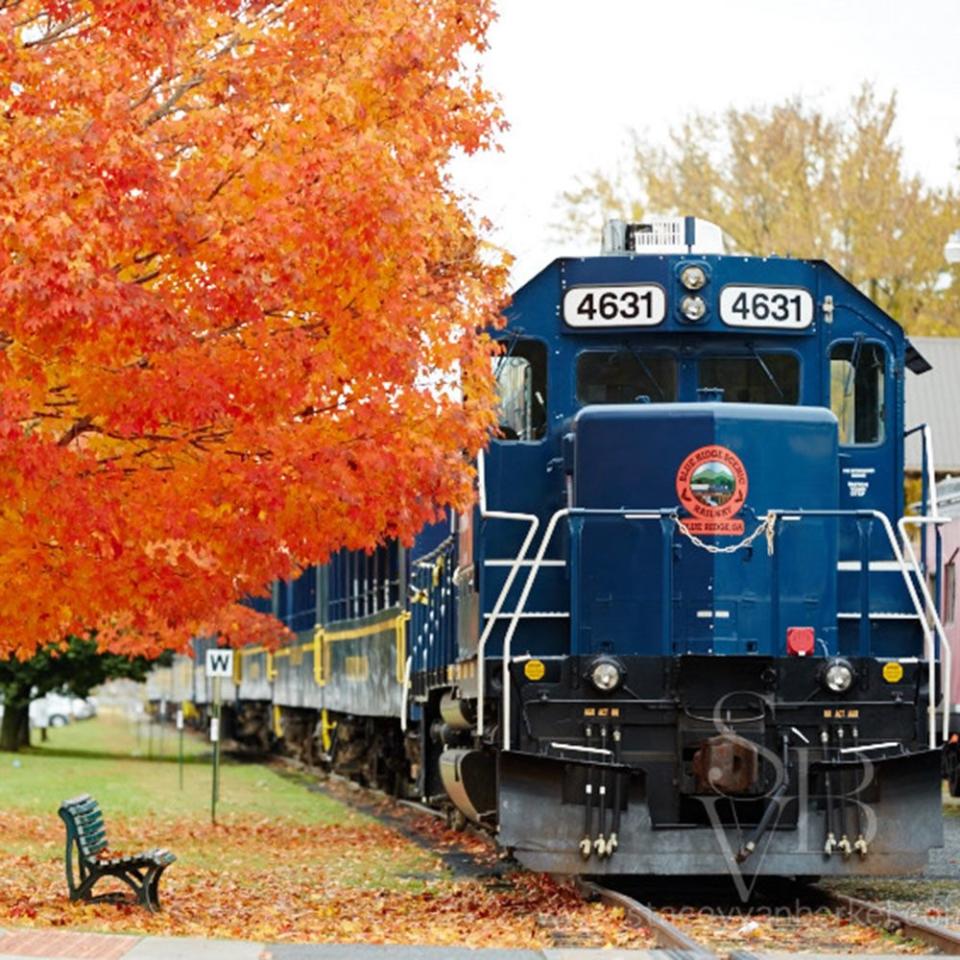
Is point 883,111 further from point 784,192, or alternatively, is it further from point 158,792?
point 158,792

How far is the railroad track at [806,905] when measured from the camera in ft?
39.1

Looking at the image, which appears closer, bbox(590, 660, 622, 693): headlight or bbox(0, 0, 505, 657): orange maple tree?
bbox(0, 0, 505, 657): orange maple tree

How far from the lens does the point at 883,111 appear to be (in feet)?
167

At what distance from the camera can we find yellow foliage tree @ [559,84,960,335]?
48.9 meters

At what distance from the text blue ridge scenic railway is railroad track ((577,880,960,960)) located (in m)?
0.39

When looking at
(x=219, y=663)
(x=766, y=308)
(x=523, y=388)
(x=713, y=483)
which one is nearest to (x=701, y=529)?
(x=713, y=483)

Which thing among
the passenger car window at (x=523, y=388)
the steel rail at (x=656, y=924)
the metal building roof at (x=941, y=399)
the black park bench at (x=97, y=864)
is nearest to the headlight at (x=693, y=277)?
the passenger car window at (x=523, y=388)

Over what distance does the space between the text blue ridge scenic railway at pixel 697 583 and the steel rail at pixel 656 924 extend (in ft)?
1.50

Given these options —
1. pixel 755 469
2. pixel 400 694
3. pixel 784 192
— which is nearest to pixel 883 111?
pixel 784 192

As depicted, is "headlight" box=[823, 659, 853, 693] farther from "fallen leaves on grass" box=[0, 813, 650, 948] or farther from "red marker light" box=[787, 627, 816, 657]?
"fallen leaves on grass" box=[0, 813, 650, 948]

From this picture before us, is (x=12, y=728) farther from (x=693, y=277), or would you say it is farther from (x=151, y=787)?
(x=693, y=277)

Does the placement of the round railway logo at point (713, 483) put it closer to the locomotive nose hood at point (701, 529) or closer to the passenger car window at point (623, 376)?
the locomotive nose hood at point (701, 529)

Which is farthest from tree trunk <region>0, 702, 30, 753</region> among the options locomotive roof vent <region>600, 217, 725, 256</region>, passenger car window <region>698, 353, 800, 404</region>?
passenger car window <region>698, 353, 800, 404</region>

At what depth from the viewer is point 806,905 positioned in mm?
15234
